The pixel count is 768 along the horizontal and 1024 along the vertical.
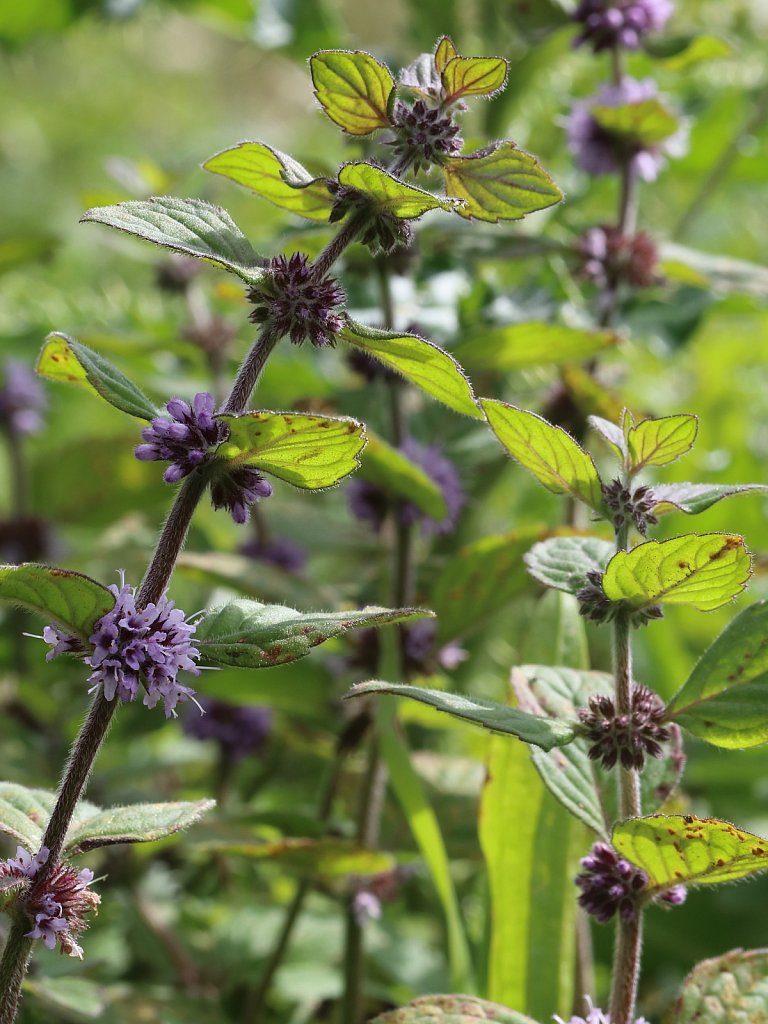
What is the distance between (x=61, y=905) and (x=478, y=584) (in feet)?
1.84

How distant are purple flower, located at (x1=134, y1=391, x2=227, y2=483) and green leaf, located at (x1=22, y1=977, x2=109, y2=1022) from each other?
40 centimetres

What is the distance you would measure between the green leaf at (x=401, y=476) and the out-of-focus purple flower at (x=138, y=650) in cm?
36

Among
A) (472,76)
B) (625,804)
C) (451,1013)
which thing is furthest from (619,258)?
(451,1013)

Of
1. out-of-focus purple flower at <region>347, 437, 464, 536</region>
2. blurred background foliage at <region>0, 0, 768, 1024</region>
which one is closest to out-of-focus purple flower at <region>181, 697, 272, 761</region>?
blurred background foliage at <region>0, 0, 768, 1024</region>

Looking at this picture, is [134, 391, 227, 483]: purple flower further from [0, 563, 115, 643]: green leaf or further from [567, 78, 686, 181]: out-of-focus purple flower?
[567, 78, 686, 181]: out-of-focus purple flower

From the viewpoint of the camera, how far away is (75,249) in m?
3.21

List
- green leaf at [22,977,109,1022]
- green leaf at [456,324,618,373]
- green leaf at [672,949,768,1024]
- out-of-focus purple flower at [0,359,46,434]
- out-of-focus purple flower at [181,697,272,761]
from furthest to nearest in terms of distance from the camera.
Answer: out-of-focus purple flower at [0,359,46,434] → out-of-focus purple flower at [181,697,272,761] → green leaf at [456,324,618,373] → green leaf at [22,977,109,1022] → green leaf at [672,949,768,1024]

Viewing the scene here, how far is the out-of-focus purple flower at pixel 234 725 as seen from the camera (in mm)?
1373

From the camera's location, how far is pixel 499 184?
713mm

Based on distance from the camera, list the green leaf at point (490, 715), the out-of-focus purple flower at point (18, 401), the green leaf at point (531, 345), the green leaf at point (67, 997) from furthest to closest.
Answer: the out-of-focus purple flower at point (18, 401) → the green leaf at point (531, 345) → the green leaf at point (67, 997) → the green leaf at point (490, 715)

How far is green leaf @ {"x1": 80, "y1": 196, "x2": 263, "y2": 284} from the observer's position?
632mm

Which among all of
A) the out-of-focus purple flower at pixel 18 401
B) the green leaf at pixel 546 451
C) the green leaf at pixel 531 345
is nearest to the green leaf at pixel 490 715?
the green leaf at pixel 546 451

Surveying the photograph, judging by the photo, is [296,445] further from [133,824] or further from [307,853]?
[307,853]

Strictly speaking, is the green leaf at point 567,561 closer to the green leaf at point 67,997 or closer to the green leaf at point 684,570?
the green leaf at point 684,570
